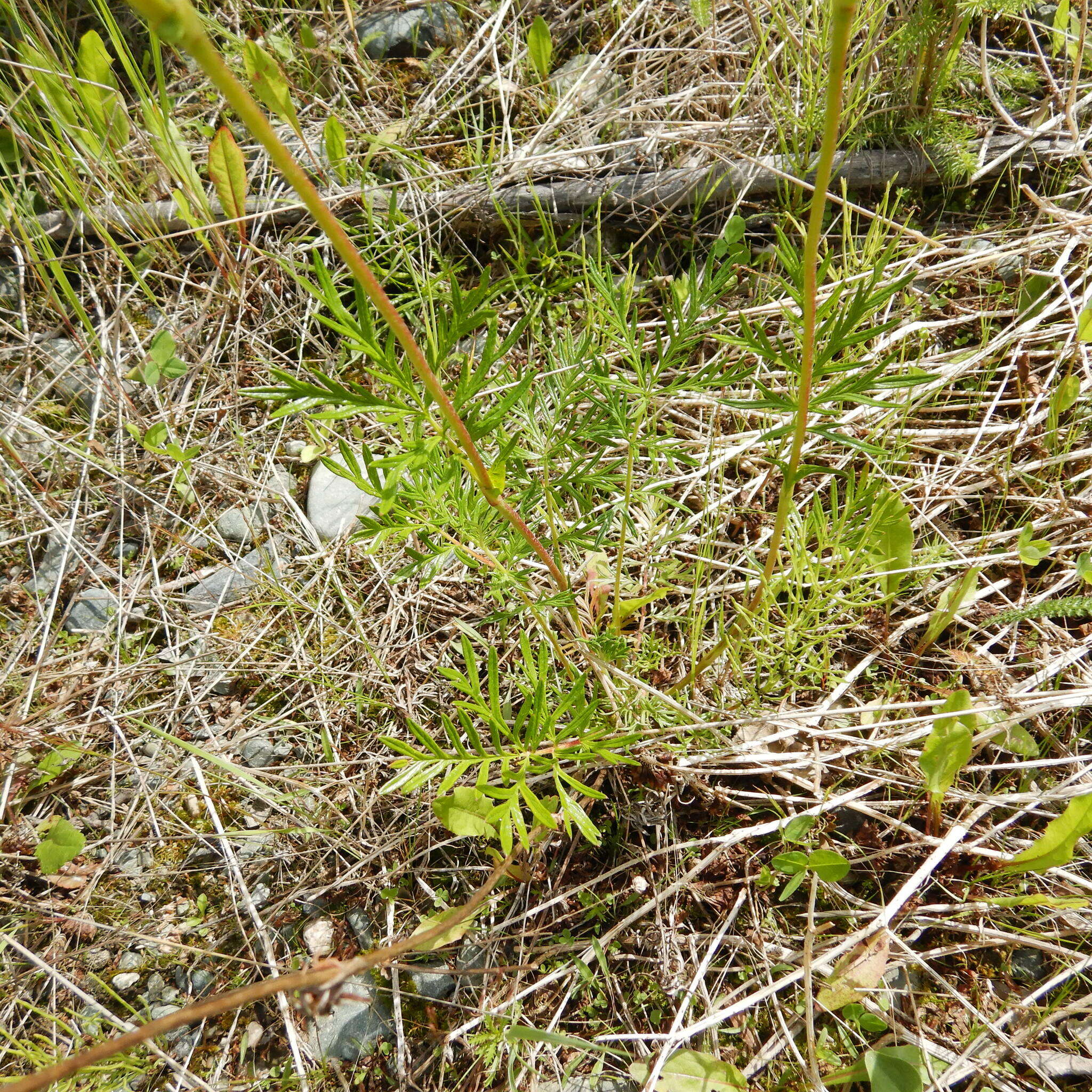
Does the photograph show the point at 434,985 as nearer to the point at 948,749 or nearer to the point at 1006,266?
the point at 948,749

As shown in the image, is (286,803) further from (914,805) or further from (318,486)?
(914,805)

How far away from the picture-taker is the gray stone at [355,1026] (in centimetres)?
167

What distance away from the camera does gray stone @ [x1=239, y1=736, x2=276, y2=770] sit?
200 cm

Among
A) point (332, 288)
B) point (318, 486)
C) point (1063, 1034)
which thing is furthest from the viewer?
point (318, 486)

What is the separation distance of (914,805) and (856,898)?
10.0 inches

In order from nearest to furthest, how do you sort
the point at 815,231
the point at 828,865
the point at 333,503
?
the point at 815,231, the point at 828,865, the point at 333,503

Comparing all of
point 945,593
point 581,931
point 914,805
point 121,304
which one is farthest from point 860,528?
point 121,304

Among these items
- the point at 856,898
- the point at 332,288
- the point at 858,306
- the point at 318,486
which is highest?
the point at 332,288

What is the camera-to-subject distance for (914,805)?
1.74 m

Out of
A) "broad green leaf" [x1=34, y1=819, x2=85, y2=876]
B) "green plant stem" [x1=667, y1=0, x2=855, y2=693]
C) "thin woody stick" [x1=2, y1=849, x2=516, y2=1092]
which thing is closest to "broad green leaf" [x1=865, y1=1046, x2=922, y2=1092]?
"green plant stem" [x1=667, y1=0, x2=855, y2=693]

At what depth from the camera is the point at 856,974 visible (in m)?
1.56

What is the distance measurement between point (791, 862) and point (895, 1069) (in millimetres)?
386

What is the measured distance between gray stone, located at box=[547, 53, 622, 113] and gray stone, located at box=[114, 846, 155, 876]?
258 cm

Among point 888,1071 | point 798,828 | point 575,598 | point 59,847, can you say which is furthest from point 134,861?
point 888,1071
